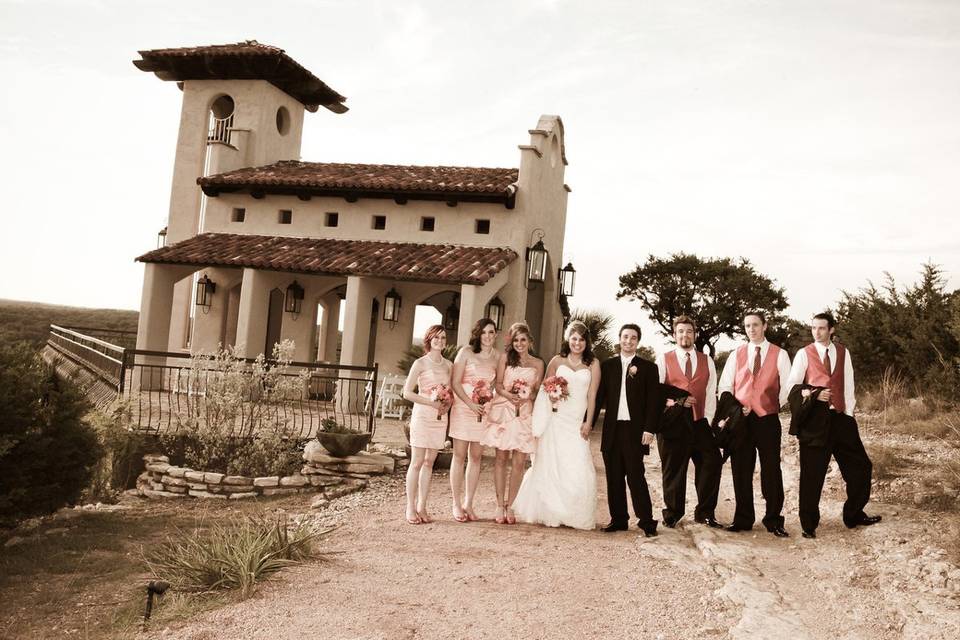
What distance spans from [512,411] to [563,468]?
2.26ft

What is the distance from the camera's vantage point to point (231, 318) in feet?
63.9

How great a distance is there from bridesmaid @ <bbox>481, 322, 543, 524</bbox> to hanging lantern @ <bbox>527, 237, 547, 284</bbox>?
31.2 feet

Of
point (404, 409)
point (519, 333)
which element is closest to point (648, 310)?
point (404, 409)

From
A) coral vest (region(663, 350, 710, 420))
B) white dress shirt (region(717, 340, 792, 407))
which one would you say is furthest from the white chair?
white dress shirt (region(717, 340, 792, 407))

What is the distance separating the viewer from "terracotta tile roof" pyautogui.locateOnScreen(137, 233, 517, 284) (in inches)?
595

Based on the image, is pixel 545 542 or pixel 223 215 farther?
pixel 223 215

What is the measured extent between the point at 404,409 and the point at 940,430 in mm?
9000

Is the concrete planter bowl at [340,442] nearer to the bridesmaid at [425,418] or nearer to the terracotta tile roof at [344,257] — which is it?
the bridesmaid at [425,418]

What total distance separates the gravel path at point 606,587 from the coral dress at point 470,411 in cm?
85

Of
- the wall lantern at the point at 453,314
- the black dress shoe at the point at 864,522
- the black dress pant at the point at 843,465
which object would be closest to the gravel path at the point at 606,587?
the black dress shoe at the point at 864,522

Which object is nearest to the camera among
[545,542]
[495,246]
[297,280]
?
[545,542]

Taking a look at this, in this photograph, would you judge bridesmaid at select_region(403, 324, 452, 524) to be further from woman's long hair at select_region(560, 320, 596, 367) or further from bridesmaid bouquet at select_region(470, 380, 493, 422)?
woman's long hair at select_region(560, 320, 596, 367)

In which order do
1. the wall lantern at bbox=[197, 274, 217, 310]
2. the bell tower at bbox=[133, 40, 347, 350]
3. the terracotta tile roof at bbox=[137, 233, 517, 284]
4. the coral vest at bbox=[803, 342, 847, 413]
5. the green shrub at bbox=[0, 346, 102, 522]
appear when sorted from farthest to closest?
1. the bell tower at bbox=[133, 40, 347, 350]
2. the wall lantern at bbox=[197, 274, 217, 310]
3. the terracotta tile roof at bbox=[137, 233, 517, 284]
4. the green shrub at bbox=[0, 346, 102, 522]
5. the coral vest at bbox=[803, 342, 847, 413]

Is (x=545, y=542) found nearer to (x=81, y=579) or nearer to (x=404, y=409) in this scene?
(x=81, y=579)
